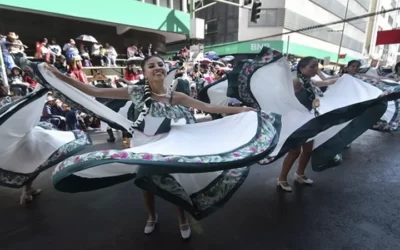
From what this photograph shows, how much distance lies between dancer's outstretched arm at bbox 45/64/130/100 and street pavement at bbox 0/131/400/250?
46.4 inches

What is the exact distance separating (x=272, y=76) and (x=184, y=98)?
43.9 inches

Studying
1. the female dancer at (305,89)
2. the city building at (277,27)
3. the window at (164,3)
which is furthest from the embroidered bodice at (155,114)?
the city building at (277,27)

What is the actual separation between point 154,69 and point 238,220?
5.04 ft

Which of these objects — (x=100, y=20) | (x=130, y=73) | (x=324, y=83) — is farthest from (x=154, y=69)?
(x=100, y=20)

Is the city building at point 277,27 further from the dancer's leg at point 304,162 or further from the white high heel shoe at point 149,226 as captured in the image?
the white high heel shoe at point 149,226

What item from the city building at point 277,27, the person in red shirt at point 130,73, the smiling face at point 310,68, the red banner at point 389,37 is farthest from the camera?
the city building at point 277,27

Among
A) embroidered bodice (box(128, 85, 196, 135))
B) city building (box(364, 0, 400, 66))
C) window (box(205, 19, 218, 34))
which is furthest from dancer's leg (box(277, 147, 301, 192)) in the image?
city building (box(364, 0, 400, 66))

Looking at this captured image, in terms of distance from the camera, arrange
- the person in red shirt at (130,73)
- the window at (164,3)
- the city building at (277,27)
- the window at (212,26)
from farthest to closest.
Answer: the window at (212,26) < the city building at (277,27) < the window at (164,3) < the person in red shirt at (130,73)

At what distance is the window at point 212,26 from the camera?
21172 millimetres

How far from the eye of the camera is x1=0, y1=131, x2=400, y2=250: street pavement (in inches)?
82.0

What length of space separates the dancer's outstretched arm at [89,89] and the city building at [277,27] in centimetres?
1540

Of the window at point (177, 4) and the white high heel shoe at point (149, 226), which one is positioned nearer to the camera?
the white high heel shoe at point (149, 226)

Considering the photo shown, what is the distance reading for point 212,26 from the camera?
70.9 ft

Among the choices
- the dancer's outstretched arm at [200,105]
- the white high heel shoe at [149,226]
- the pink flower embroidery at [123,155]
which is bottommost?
the white high heel shoe at [149,226]
